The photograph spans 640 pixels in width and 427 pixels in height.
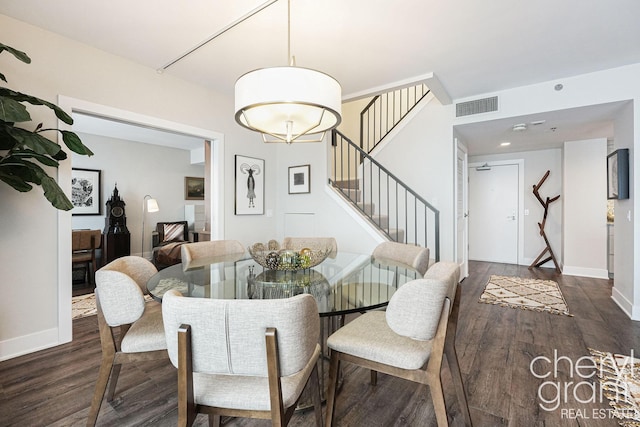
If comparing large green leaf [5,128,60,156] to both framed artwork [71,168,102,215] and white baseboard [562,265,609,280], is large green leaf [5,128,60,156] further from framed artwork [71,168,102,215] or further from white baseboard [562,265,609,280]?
white baseboard [562,265,609,280]

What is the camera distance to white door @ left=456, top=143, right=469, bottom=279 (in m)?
4.26

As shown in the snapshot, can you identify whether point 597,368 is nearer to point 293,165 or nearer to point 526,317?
point 526,317

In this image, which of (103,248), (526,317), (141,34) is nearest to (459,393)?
(526,317)

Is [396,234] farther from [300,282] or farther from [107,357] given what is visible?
[107,357]

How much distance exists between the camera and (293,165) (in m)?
4.36

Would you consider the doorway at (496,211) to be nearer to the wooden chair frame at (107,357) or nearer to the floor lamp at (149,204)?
the wooden chair frame at (107,357)

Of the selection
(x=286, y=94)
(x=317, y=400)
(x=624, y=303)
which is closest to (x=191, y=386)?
(x=317, y=400)

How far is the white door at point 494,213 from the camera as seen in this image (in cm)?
593

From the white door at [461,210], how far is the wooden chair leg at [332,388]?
10.8 feet

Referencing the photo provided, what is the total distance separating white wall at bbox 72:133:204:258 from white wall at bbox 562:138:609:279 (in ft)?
24.6

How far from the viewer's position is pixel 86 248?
4.46m

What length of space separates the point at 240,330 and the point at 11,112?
74.6 inches

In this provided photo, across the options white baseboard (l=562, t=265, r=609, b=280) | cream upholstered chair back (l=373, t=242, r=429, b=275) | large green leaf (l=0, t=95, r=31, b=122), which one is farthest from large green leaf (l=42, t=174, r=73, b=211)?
white baseboard (l=562, t=265, r=609, b=280)

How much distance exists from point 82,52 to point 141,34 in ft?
2.06
